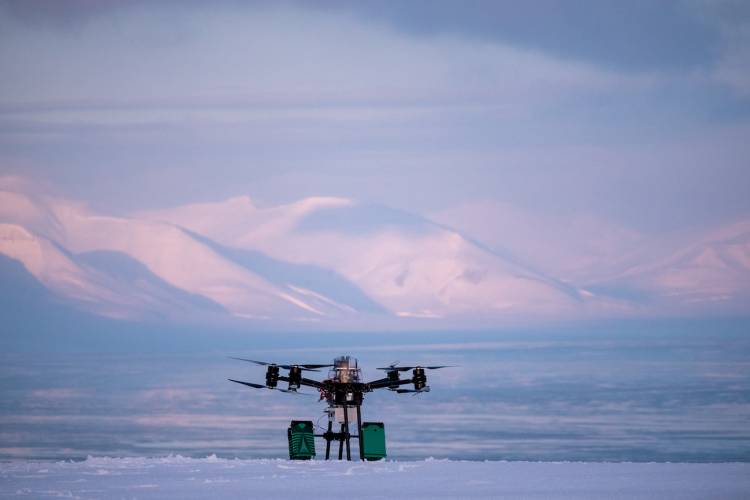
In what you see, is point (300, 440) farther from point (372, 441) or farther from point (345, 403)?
point (372, 441)

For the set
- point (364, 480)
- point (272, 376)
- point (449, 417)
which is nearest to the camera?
point (364, 480)

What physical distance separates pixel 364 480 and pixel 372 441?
379 cm

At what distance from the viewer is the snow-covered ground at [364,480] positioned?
24.8 meters

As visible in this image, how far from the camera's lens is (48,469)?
2839cm

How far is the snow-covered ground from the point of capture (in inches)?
976

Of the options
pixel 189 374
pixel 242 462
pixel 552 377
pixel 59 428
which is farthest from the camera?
pixel 189 374

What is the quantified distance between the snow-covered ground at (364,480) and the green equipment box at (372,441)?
3.80ft

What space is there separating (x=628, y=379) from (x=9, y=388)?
153 ft

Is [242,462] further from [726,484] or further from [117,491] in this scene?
[726,484]

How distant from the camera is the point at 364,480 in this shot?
86.9 ft

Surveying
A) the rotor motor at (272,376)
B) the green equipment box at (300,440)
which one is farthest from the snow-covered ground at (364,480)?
the rotor motor at (272,376)

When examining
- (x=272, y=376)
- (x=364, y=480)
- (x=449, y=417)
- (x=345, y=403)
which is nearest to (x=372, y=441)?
(x=345, y=403)

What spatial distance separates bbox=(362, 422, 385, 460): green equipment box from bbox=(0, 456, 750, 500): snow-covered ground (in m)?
1.16

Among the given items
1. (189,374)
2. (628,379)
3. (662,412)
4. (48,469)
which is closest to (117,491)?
(48,469)
